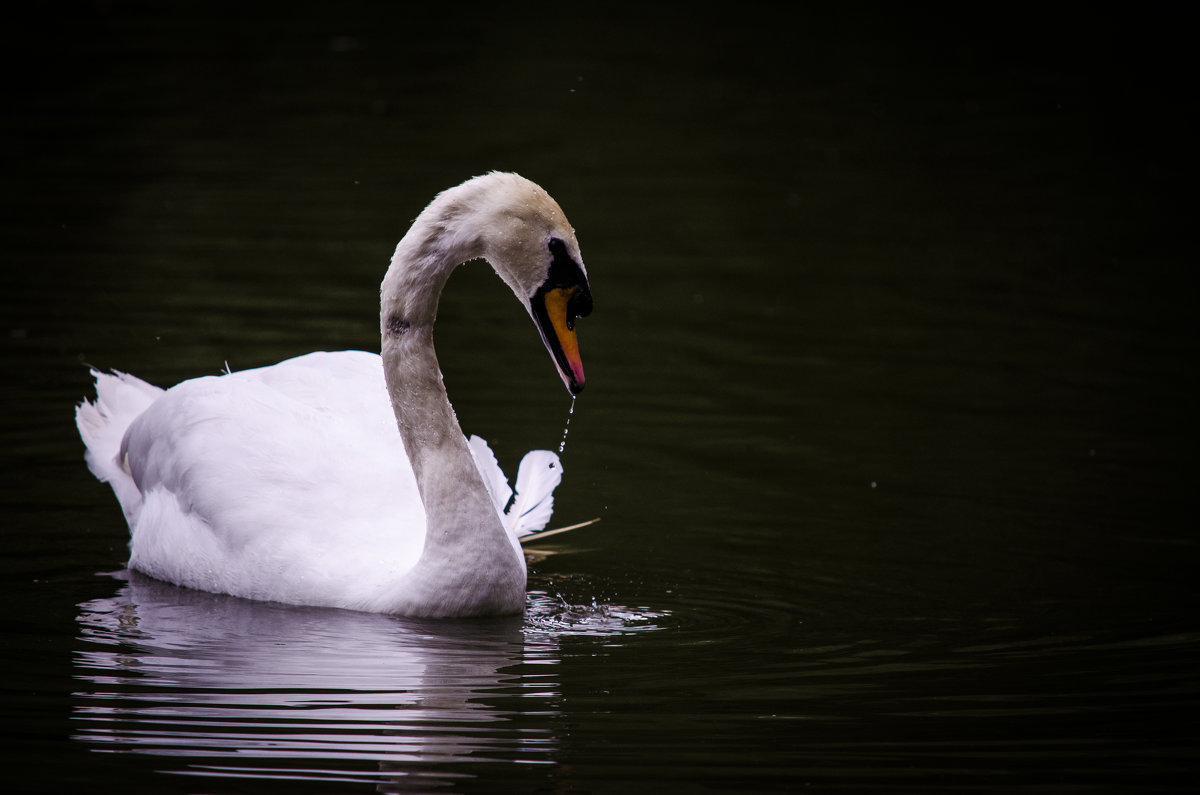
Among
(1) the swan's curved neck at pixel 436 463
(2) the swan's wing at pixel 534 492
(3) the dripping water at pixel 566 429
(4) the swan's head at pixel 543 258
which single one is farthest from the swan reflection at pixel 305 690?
(3) the dripping water at pixel 566 429

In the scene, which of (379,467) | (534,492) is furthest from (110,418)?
(534,492)

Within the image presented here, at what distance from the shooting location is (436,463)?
7.39 metres

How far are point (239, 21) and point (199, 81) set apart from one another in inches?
185

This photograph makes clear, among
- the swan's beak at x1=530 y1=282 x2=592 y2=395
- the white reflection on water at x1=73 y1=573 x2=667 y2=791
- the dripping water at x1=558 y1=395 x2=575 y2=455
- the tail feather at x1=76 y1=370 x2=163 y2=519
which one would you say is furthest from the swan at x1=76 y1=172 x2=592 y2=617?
the dripping water at x1=558 y1=395 x2=575 y2=455

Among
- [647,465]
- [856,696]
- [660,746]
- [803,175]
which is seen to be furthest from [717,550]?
[803,175]

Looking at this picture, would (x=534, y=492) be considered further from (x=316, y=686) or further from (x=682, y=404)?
(x=682, y=404)

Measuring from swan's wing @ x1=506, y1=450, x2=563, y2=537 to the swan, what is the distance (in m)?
0.01

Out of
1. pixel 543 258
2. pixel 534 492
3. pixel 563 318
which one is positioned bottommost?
pixel 534 492

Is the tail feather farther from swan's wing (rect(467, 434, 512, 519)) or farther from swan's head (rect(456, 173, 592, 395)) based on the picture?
swan's head (rect(456, 173, 592, 395))

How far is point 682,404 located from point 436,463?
11.4ft

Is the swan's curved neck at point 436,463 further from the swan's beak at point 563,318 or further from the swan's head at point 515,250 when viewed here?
the swan's beak at point 563,318

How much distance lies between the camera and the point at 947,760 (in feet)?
19.3

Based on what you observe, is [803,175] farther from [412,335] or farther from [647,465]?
[412,335]

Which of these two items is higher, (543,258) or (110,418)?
(543,258)
